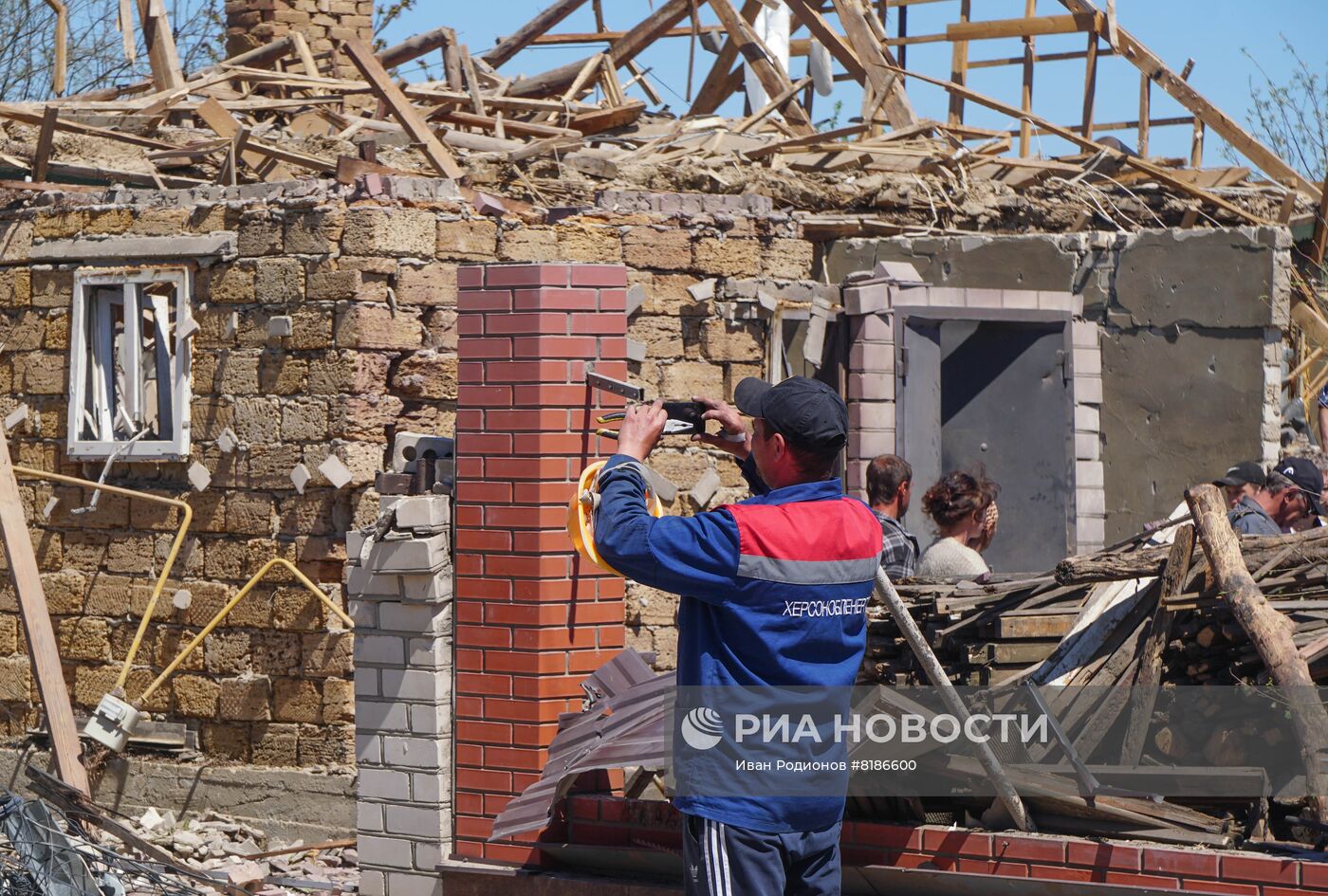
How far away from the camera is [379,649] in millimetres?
6023

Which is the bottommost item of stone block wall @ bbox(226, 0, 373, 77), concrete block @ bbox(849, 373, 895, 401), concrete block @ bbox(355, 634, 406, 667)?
concrete block @ bbox(355, 634, 406, 667)

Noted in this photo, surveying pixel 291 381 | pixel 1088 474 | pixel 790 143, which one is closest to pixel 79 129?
pixel 291 381

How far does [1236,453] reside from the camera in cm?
976

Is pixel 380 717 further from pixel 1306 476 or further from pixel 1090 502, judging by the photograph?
pixel 1090 502

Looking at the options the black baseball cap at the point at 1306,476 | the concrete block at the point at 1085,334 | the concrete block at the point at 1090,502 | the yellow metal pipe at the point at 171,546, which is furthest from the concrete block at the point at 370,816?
the concrete block at the point at 1085,334

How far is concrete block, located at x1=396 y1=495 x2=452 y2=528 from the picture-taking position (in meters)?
5.86

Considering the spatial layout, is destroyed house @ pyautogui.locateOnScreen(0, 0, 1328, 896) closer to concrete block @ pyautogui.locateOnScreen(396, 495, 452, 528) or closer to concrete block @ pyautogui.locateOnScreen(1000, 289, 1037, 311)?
concrete block @ pyautogui.locateOnScreen(1000, 289, 1037, 311)

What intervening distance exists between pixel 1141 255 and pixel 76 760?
262 inches

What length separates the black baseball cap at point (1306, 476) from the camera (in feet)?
23.5

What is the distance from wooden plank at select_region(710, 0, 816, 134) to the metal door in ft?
8.39

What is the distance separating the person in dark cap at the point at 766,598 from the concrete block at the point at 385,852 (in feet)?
7.62

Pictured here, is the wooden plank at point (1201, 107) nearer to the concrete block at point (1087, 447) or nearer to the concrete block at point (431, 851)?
the concrete block at point (1087, 447)

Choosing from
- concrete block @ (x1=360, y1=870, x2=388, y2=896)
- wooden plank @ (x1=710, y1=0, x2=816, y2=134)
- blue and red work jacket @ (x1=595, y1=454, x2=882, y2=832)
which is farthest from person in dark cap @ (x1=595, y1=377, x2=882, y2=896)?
wooden plank @ (x1=710, y1=0, x2=816, y2=134)

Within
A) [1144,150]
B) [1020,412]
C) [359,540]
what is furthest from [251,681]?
[1144,150]
